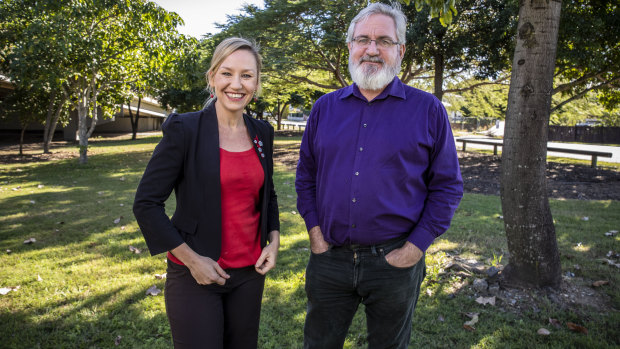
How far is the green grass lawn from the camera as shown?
3512 millimetres

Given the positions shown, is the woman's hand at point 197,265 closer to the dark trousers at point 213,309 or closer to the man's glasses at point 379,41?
the dark trousers at point 213,309

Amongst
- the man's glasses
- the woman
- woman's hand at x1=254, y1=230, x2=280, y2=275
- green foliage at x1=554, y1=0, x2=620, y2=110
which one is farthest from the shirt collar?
green foliage at x1=554, y1=0, x2=620, y2=110

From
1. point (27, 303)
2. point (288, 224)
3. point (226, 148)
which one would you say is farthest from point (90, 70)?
point (226, 148)

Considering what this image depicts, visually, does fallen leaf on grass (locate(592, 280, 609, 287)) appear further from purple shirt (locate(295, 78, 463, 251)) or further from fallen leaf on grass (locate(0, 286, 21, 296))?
fallen leaf on grass (locate(0, 286, 21, 296))

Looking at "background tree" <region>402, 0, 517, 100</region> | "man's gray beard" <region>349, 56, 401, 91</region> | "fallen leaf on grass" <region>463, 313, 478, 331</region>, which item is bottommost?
"fallen leaf on grass" <region>463, 313, 478, 331</region>

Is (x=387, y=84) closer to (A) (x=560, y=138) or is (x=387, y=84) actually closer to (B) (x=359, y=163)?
(B) (x=359, y=163)

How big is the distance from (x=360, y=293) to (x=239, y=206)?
920 mm

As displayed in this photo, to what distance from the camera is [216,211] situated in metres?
2.08

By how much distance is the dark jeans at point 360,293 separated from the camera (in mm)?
2330

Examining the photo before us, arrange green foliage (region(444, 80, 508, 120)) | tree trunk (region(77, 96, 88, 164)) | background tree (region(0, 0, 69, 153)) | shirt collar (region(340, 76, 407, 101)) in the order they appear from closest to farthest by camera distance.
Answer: shirt collar (region(340, 76, 407, 101)) → background tree (region(0, 0, 69, 153)) → tree trunk (region(77, 96, 88, 164)) → green foliage (region(444, 80, 508, 120))

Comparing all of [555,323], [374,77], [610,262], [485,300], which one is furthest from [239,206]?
[610,262]

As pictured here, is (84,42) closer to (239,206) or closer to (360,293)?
(239,206)

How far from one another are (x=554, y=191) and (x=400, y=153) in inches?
409

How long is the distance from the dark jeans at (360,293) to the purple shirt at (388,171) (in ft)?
0.34
